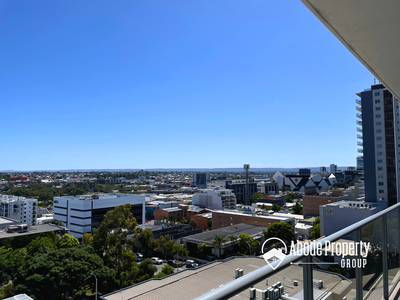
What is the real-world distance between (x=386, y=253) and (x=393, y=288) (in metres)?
0.27

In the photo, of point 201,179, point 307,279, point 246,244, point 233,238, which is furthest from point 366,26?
point 201,179

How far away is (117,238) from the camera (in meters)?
8.90

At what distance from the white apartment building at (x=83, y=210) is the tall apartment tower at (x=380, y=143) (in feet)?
59.8

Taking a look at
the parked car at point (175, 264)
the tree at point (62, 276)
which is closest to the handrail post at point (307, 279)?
the tree at point (62, 276)

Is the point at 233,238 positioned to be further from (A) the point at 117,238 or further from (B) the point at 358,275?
(B) the point at 358,275

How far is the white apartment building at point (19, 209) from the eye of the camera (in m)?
25.2

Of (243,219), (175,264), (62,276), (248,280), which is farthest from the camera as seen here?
(243,219)

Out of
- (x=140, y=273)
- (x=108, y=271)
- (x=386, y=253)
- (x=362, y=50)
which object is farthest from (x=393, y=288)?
(x=140, y=273)

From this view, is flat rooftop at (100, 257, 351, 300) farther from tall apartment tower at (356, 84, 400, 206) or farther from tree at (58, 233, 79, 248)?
tall apartment tower at (356, 84, 400, 206)

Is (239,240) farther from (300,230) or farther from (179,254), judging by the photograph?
(300,230)

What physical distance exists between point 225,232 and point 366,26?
16.2m

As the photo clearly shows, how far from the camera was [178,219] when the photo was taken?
26984mm

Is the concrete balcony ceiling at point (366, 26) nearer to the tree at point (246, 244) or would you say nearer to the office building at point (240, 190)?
the tree at point (246, 244)

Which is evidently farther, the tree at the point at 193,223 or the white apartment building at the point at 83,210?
the tree at the point at 193,223
